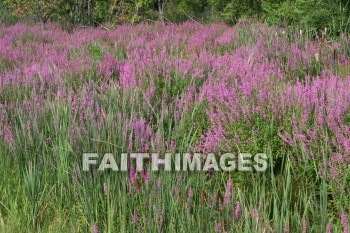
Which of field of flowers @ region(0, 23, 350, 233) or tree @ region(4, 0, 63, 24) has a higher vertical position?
tree @ region(4, 0, 63, 24)

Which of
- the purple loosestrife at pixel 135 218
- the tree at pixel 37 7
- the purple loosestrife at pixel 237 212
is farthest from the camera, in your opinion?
the tree at pixel 37 7

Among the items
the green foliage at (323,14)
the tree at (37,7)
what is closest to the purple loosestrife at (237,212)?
the green foliage at (323,14)

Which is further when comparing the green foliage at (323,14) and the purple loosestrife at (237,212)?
the green foliage at (323,14)

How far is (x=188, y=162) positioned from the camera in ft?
8.73

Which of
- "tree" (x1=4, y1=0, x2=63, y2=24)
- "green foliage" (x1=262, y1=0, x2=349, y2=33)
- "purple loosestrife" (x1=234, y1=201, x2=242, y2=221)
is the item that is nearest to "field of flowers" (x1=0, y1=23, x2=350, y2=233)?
"purple loosestrife" (x1=234, y1=201, x2=242, y2=221)

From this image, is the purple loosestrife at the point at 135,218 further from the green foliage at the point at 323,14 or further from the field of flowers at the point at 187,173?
the green foliage at the point at 323,14

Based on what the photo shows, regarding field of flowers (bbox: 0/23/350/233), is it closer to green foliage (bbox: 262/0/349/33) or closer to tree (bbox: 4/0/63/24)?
green foliage (bbox: 262/0/349/33)

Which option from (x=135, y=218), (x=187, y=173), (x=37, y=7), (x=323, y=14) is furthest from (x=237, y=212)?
(x=37, y=7)

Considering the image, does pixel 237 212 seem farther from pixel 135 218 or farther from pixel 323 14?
pixel 323 14

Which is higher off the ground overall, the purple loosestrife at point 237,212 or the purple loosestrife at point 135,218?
the purple loosestrife at point 237,212

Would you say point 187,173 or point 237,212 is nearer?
point 237,212

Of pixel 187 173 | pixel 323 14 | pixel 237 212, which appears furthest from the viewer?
pixel 323 14

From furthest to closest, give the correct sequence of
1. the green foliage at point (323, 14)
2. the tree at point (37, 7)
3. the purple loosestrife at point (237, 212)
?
1. the tree at point (37, 7)
2. the green foliage at point (323, 14)
3. the purple loosestrife at point (237, 212)

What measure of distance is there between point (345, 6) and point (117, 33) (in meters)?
4.51
